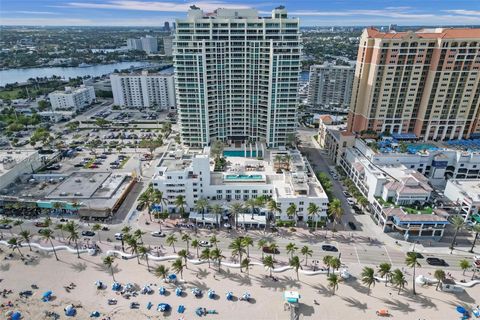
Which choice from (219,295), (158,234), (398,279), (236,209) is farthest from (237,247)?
(398,279)

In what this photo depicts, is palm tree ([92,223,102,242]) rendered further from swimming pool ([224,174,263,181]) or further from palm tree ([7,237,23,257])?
swimming pool ([224,174,263,181])

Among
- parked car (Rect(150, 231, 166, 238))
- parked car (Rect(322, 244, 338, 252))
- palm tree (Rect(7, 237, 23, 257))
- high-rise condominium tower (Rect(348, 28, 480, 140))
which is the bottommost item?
parked car (Rect(150, 231, 166, 238))

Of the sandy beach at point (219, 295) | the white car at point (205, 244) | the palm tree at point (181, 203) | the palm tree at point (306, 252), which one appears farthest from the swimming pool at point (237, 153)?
the sandy beach at point (219, 295)

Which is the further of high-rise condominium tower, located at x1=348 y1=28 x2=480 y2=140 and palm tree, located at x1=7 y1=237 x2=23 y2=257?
high-rise condominium tower, located at x1=348 y1=28 x2=480 y2=140

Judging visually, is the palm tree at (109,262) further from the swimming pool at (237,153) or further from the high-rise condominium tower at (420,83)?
the high-rise condominium tower at (420,83)

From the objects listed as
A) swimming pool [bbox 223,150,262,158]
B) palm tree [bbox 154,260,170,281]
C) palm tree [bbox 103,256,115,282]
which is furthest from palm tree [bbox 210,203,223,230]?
swimming pool [bbox 223,150,262,158]

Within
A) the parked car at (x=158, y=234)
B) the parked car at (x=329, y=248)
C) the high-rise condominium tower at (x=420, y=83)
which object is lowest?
the parked car at (x=158, y=234)
